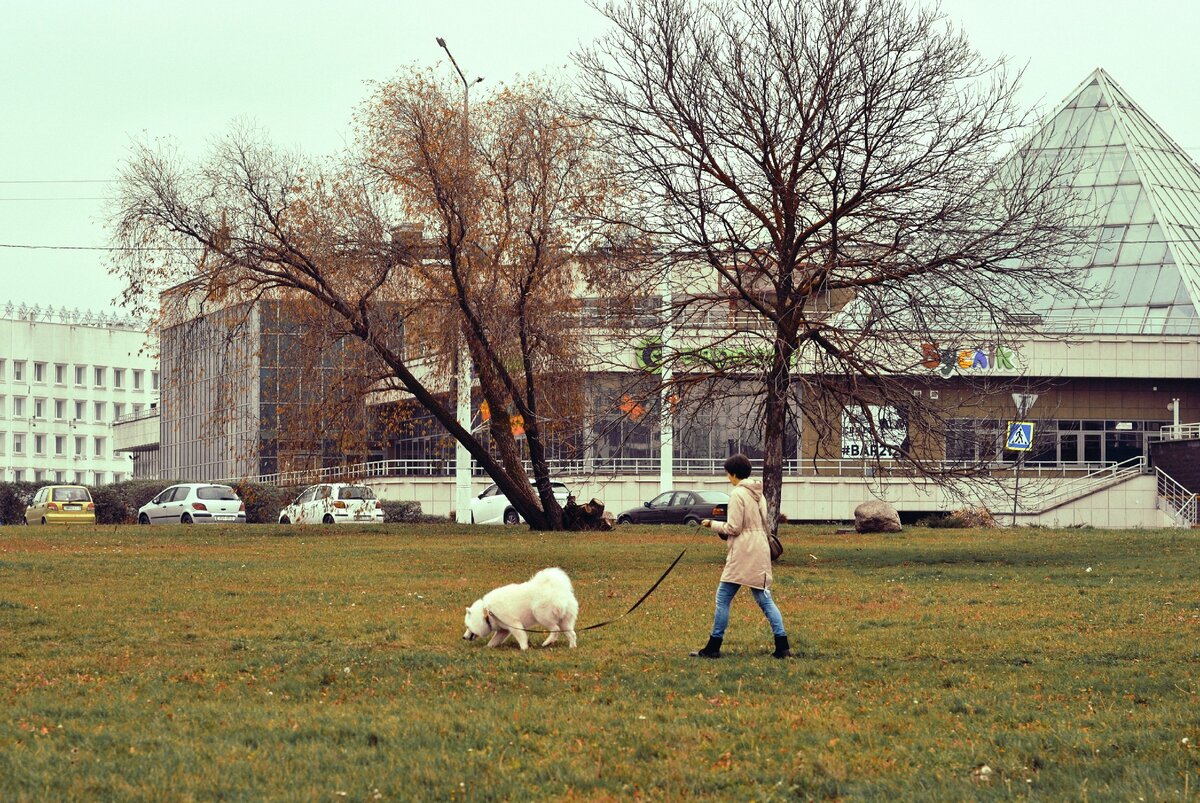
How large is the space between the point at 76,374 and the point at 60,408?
3.44 m

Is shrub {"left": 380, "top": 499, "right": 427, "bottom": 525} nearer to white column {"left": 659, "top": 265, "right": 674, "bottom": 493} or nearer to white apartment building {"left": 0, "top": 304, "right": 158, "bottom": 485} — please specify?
white column {"left": 659, "top": 265, "right": 674, "bottom": 493}

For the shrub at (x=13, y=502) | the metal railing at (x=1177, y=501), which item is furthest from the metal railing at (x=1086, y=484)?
the shrub at (x=13, y=502)

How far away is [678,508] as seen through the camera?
50250 mm

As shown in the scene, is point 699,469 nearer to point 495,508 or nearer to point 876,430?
point 495,508

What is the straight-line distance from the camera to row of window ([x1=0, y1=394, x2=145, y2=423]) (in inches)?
5074

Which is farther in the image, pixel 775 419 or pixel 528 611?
pixel 775 419

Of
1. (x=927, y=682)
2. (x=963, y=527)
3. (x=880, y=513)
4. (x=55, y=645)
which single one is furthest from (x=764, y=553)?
(x=963, y=527)

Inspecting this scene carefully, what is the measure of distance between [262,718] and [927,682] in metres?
5.07

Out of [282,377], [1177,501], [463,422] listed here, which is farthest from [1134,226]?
[282,377]

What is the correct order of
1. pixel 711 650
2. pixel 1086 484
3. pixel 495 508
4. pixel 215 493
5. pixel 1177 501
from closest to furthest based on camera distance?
1. pixel 711 650
2. pixel 495 508
3. pixel 215 493
4. pixel 1177 501
5. pixel 1086 484

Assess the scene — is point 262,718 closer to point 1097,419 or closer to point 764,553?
point 764,553

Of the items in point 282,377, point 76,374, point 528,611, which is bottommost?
point 528,611

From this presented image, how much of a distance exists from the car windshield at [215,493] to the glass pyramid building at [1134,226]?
109 ft

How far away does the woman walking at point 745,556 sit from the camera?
12508mm
